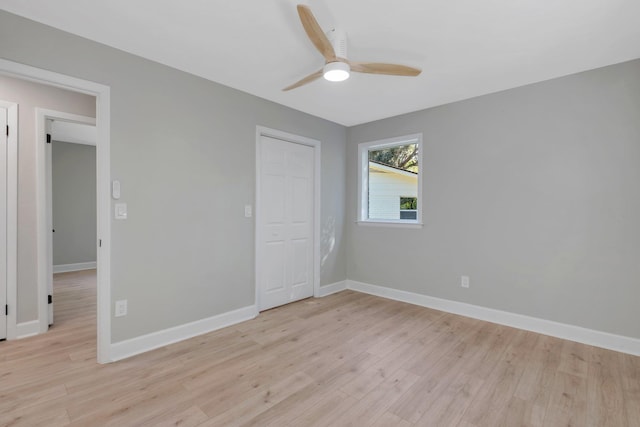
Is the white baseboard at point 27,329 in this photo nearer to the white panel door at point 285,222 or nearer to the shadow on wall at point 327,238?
the white panel door at point 285,222

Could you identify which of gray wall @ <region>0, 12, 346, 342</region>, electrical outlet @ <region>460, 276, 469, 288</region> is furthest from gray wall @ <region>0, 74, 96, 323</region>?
electrical outlet @ <region>460, 276, 469, 288</region>

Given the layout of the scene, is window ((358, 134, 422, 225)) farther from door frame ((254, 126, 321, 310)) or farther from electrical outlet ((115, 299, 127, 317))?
electrical outlet ((115, 299, 127, 317))

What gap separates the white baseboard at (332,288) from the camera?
4245 millimetres

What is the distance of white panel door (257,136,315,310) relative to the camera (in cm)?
359

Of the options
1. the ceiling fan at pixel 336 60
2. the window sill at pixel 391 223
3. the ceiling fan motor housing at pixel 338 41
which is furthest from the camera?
the window sill at pixel 391 223

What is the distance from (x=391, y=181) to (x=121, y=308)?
3540 millimetres

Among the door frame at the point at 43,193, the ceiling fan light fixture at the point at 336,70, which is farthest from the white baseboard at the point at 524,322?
the door frame at the point at 43,193

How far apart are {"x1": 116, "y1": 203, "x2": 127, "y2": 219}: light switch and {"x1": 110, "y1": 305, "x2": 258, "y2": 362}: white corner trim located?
1.02 meters

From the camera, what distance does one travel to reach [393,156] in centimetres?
433

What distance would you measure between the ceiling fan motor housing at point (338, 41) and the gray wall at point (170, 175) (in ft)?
4.73

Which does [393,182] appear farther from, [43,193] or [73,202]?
[73,202]

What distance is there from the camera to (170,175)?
2717 mm

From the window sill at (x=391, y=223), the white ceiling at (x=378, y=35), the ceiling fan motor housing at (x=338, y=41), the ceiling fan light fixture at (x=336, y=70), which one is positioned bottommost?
the window sill at (x=391, y=223)

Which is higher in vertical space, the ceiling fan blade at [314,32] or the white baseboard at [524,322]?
the ceiling fan blade at [314,32]
